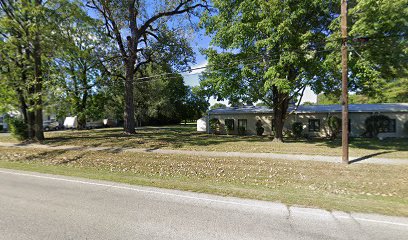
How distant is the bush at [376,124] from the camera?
22.2 m

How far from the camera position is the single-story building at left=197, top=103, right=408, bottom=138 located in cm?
2227

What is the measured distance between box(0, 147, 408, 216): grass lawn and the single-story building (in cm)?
1051

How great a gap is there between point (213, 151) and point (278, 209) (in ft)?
30.0

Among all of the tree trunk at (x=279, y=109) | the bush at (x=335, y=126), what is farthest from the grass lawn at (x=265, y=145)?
the bush at (x=335, y=126)

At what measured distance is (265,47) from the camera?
15250 millimetres

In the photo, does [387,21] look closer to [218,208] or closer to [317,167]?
[317,167]

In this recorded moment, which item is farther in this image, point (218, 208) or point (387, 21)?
point (387, 21)

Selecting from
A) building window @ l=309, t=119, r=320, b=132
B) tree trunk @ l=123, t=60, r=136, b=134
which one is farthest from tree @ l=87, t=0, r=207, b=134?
building window @ l=309, t=119, r=320, b=132

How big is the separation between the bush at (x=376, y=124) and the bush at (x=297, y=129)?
5976mm

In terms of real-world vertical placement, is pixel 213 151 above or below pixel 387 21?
below

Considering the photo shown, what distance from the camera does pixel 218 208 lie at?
5.34m

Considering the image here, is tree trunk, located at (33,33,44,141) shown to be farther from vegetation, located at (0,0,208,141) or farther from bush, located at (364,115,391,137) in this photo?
bush, located at (364,115,391,137)

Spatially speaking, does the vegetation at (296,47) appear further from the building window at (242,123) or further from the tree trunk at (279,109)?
the building window at (242,123)

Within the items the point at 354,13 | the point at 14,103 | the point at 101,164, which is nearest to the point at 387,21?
the point at 354,13
